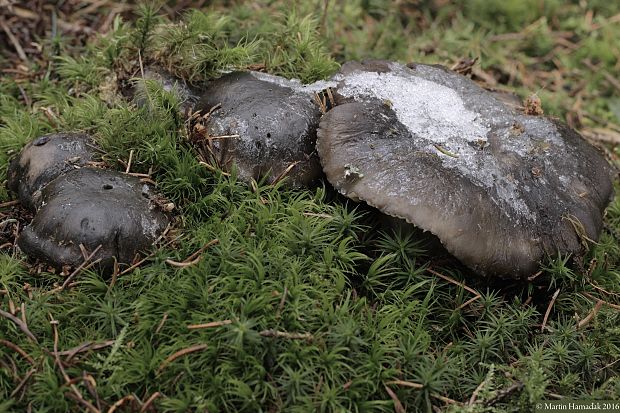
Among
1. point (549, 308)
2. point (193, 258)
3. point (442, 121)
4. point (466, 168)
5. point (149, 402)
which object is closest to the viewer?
point (149, 402)

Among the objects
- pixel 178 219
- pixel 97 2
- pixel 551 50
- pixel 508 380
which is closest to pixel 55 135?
pixel 178 219

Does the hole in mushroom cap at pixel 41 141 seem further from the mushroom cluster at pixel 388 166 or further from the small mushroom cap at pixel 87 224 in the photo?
the small mushroom cap at pixel 87 224

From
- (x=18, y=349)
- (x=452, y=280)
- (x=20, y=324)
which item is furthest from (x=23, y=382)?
(x=452, y=280)

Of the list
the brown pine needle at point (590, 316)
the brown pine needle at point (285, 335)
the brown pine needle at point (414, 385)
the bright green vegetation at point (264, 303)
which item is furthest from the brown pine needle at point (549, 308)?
the brown pine needle at point (285, 335)

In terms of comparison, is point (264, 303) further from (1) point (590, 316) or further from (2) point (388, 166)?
(1) point (590, 316)

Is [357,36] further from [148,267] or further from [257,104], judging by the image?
[148,267]

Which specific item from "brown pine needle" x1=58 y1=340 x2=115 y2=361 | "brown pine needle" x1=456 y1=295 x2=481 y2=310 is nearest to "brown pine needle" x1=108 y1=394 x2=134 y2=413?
"brown pine needle" x1=58 y1=340 x2=115 y2=361
